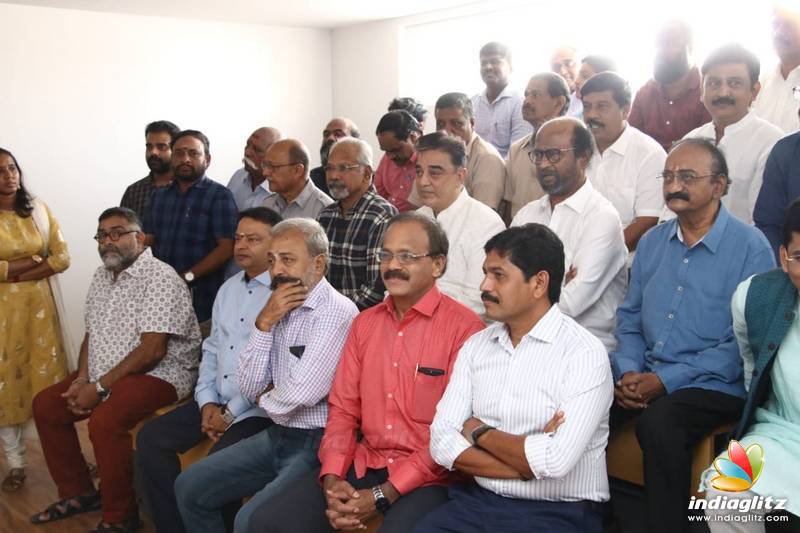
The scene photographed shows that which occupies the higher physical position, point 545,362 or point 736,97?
point 736,97

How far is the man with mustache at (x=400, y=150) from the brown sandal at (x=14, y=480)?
2.68 metres

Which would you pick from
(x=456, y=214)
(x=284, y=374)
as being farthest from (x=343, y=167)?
(x=284, y=374)

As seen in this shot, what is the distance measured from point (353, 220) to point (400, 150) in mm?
1081

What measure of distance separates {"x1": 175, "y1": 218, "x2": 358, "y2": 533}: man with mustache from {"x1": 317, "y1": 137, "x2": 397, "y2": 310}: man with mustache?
71cm

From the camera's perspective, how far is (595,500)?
87.7 inches

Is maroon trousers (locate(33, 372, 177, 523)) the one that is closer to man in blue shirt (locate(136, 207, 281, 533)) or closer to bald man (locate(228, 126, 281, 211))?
man in blue shirt (locate(136, 207, 281, 533))

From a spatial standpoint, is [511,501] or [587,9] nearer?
[511,501]

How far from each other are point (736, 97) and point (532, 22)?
4080mm

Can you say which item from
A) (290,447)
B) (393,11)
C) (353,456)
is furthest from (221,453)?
(393,11)

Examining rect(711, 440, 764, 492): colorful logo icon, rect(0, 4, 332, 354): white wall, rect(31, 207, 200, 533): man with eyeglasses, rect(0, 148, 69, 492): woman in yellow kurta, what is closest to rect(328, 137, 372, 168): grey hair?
rect(31, 207, 200, 533): man with eyeglasses

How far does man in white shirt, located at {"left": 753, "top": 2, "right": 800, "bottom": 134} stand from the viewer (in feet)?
12.0

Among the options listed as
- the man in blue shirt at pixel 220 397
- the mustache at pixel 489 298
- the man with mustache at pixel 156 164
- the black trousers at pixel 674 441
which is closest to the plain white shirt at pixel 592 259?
the black trousers at pixel 674 441

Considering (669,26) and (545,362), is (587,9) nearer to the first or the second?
(669,26)

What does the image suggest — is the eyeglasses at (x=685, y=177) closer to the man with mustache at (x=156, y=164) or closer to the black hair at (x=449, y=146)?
the black hair at (x=449, y=146)
